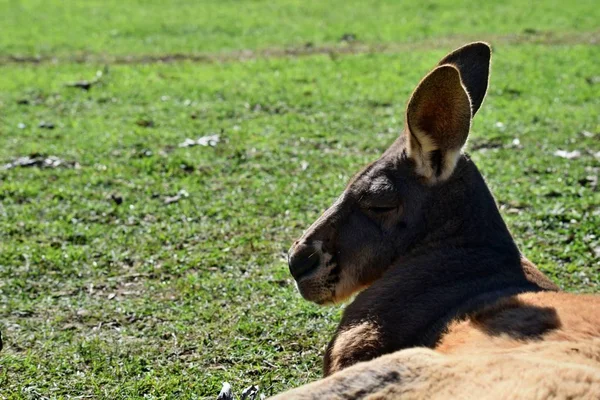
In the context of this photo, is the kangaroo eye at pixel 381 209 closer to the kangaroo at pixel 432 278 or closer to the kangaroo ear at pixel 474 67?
the kangaroo at pixel 432 278

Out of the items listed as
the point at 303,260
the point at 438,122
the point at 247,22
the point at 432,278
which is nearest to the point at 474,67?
the point at 438,122

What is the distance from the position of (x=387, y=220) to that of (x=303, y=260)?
47 centimetres

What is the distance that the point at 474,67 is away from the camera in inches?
188

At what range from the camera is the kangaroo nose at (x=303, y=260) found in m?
4.29

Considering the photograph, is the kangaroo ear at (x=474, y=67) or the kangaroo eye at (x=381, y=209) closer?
the kangaroo eye at (x=381, y=209)

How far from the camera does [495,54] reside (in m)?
13.8

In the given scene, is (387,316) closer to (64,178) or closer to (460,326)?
(460,326)

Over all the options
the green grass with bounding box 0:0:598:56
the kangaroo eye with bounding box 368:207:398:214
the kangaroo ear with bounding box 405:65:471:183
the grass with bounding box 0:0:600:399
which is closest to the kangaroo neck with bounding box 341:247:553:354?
the kangaroo eye with bounding box 368:207:398:214

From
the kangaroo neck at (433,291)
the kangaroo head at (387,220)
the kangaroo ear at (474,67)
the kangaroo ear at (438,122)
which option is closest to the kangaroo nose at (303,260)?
the kangaroo head at (387,220)

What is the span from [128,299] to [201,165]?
9.63 ft

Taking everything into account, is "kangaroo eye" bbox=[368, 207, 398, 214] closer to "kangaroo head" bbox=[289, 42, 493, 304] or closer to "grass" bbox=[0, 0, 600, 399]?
"kangaroo head" bbox=[289, 42, 493, 304]

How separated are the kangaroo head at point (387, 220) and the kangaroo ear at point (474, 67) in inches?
23.8

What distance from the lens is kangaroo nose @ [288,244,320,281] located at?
14.1ft

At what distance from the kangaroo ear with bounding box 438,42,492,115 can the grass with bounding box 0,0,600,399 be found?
1712 millimetres
